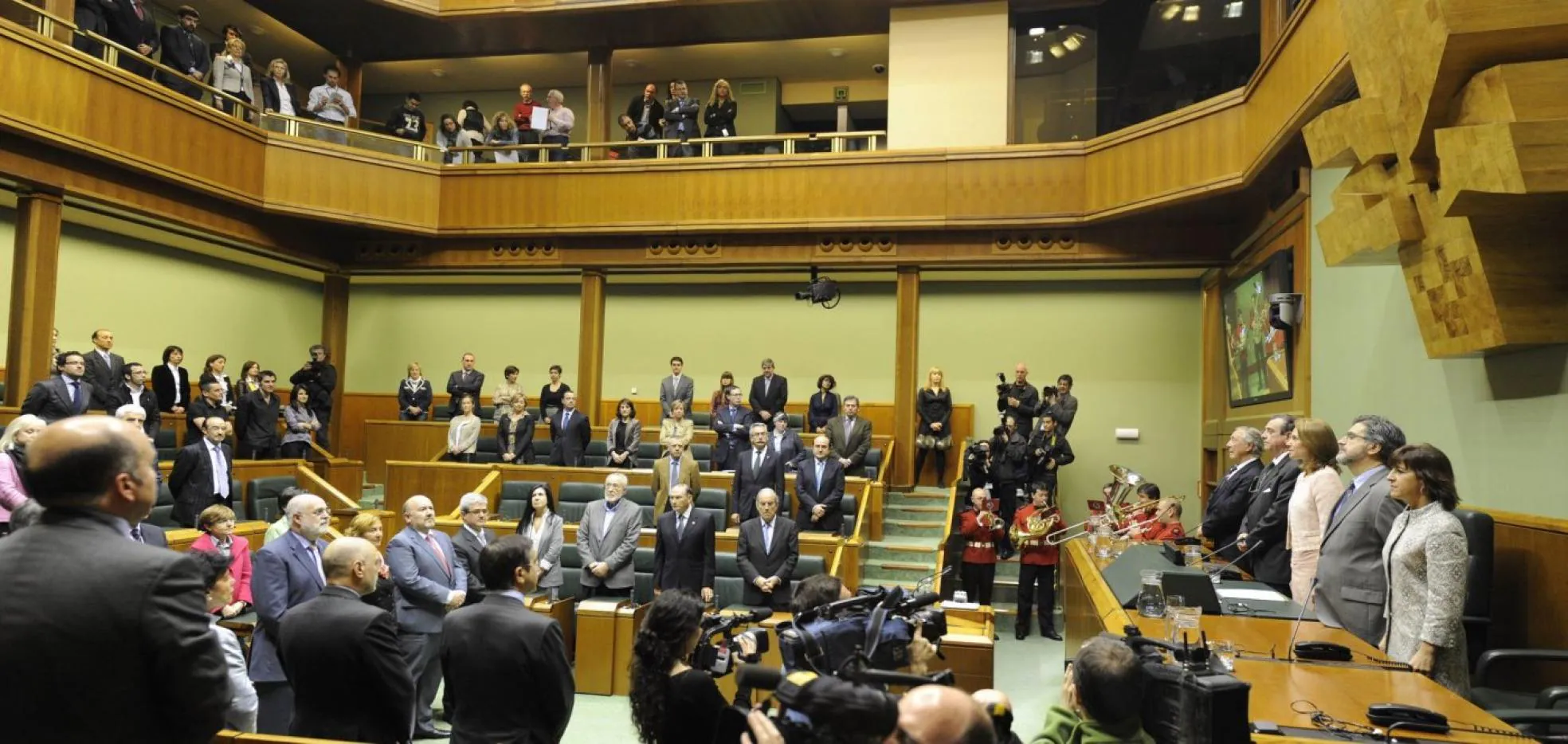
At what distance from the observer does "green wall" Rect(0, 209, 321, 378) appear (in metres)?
9.47

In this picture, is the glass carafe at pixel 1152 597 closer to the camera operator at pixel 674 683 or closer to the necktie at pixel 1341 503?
the necktie at pixel 1341 503

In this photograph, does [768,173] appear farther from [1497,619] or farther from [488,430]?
[1497,619]

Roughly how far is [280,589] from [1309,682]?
328 centimetres

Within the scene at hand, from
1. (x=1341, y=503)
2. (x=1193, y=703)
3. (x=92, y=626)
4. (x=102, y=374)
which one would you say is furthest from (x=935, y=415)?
(x=92, y=626)

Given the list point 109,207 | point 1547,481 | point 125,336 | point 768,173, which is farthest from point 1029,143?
point 125,336

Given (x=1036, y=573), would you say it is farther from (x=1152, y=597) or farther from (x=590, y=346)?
(x=590, y=346)

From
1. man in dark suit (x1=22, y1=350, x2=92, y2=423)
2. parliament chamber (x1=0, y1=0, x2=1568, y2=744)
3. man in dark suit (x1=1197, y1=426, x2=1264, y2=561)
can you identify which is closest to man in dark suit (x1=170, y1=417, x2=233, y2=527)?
parliament chamber (x1=0, y1=0, x2=1568, y2=744)

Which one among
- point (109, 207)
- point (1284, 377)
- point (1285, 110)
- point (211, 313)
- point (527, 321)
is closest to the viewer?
point (1285, 110)

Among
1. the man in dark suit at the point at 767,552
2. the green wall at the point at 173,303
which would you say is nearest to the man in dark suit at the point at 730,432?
the man in dark suit at the point at 767,552

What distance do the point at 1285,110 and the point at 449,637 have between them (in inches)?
218

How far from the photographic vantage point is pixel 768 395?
9414mm

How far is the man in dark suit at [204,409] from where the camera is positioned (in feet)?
24.6

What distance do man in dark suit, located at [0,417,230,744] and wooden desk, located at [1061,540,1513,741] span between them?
2029mm

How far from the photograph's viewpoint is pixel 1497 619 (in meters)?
3.53
